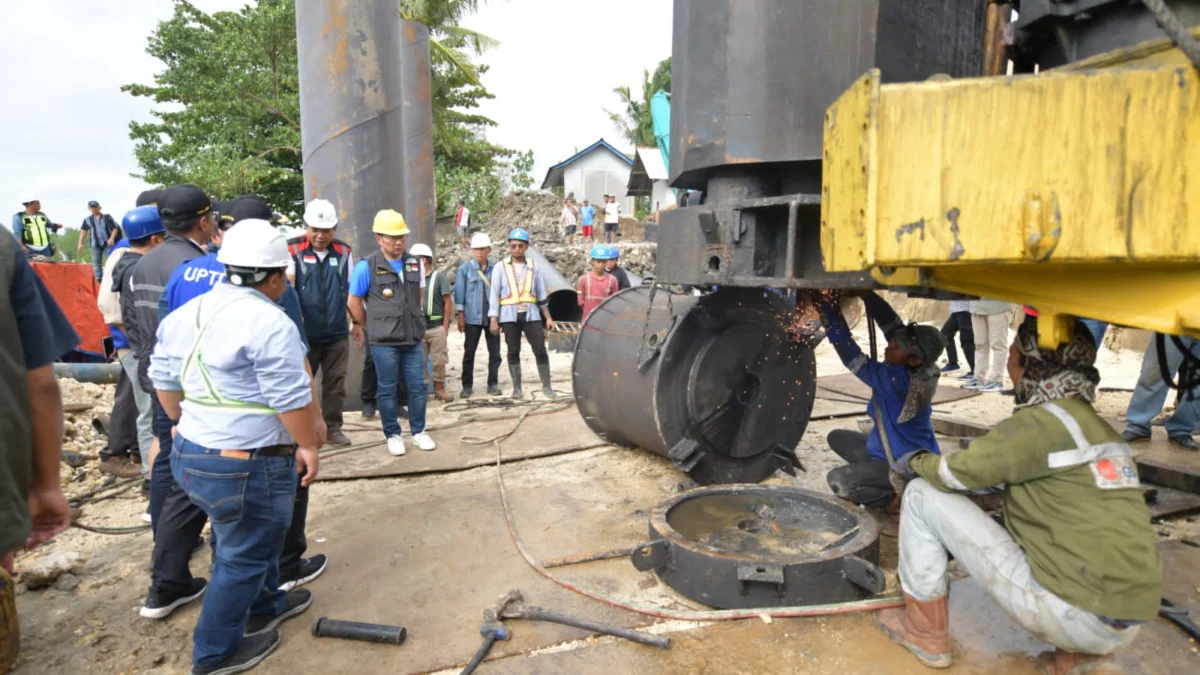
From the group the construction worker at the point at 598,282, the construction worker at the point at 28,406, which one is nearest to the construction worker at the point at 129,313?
the construction worker at the point at 28,406

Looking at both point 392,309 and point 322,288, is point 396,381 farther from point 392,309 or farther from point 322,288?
point 322,288

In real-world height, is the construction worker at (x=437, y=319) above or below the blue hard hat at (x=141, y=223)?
below

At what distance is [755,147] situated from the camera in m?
2.80

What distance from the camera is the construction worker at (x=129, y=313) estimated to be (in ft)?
13.3

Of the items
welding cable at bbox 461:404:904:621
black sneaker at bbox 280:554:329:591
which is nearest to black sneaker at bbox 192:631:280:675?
black sneaker at bbox 280:554:329:591

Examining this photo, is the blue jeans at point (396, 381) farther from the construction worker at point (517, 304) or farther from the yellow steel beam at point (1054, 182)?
the yellow steel beam at point (1054, 182)

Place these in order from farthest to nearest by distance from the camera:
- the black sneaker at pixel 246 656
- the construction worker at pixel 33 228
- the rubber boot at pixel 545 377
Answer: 1. the construction worker at pixel 33 228
2. the rubber boot at pixel 545 377
3. the black sneaker at pixel 246 656

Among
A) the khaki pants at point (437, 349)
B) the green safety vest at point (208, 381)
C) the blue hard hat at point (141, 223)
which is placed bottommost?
the khaki pants at point (437, 349)

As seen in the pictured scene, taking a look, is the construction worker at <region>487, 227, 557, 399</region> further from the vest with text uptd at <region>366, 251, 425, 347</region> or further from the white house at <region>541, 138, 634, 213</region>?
the white house at <region>541, 138, 634, 213</region>

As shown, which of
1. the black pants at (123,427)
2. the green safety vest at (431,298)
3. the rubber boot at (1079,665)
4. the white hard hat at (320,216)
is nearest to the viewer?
the rubber boot at (1079,665)

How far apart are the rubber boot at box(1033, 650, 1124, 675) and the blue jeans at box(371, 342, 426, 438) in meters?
4.33

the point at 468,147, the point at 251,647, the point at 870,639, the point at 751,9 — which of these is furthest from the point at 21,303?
the point at 468,147

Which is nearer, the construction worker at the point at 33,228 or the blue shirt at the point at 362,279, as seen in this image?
the blue shirt at the point at 362,279

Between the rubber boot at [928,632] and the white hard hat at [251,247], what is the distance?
266 centimetres
